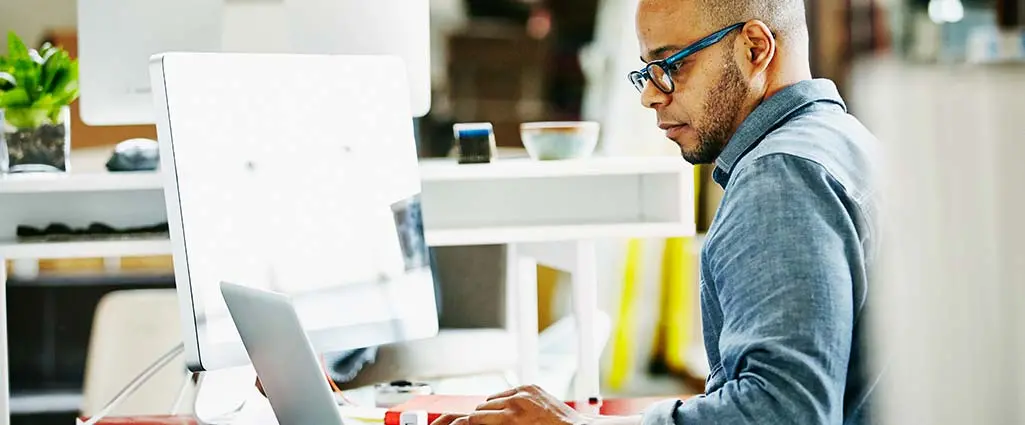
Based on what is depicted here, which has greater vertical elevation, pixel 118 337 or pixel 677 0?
pixel 677 0

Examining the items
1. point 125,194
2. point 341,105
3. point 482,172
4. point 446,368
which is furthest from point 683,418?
point 446,368

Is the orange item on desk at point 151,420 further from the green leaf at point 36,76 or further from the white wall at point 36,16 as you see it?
the white wall at point 36,16

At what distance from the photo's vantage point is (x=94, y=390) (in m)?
2.41

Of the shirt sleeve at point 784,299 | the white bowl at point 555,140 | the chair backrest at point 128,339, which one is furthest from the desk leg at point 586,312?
the chair backrest at point 128,339

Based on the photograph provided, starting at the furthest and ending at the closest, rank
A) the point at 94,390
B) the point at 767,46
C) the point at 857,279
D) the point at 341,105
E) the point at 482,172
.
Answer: the point at 94,390 < the point at 482,172 < the point at 341,105 < the point at 767,46 < the point at 857,279

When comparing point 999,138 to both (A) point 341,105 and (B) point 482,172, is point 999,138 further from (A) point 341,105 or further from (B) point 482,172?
(B) point 482,172

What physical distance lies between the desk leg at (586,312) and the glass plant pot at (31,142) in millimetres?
820

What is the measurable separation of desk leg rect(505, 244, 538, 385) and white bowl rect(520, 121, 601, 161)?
1.14ft

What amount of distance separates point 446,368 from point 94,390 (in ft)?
2.53

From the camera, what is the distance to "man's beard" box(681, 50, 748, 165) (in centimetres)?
115

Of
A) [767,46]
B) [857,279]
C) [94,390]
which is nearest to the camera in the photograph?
[857,279]

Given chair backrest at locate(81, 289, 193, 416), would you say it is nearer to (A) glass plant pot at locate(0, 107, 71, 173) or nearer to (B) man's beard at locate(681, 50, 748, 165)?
(A) glass plant pot at locate(0, 107, 71, 173)

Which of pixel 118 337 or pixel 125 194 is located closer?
pixel 125 194

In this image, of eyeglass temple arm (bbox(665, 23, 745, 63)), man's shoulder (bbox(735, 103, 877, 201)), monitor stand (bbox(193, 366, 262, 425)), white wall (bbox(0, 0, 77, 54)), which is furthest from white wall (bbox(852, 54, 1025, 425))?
white wall (bbox(0, 0, 77, 54))
